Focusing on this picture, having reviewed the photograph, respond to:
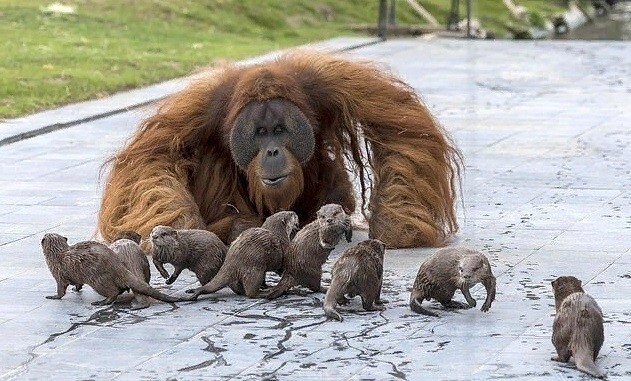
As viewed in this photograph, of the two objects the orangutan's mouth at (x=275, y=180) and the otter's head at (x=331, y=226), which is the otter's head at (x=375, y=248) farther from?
the orangutan's mouth at (x=275, y=180)

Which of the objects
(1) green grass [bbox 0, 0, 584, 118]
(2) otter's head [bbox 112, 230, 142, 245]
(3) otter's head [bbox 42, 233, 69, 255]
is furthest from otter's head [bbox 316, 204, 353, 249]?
(1) green grass [bbox 0, 0, 584, 118]

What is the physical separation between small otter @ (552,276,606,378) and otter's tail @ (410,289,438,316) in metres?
0.72

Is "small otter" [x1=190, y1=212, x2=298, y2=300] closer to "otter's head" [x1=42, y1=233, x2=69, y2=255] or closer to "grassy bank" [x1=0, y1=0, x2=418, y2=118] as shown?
"otter's head" [x1=42, y1=233, x2=69, y2=255]

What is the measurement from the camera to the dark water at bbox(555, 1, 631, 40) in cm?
2655

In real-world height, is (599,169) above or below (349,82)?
below

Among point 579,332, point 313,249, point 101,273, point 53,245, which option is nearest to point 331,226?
point 313,249

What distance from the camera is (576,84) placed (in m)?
14.0

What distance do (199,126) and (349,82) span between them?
0.72 m

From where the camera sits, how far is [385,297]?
228 inches

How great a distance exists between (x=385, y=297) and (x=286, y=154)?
1071 mm

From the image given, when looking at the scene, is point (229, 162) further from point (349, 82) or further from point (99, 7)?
point (99, 7)

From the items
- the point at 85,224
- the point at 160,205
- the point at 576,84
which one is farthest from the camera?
the point at 576,84

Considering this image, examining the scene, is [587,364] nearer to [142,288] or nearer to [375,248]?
[375,248]

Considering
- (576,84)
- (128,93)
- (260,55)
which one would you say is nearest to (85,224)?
(128,93)
